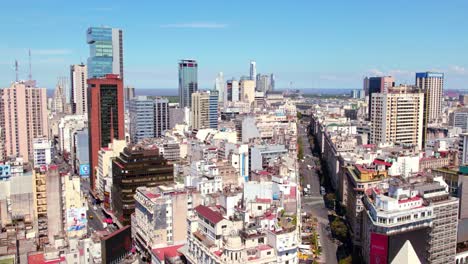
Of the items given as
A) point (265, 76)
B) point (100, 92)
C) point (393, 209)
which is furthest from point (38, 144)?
point (265, 76)

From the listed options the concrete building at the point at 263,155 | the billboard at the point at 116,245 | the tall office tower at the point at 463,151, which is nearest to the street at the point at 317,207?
the concrete building at the point at 263,155

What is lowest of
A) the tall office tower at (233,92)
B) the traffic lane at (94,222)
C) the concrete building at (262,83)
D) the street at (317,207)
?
the traffic lane at (94,222)

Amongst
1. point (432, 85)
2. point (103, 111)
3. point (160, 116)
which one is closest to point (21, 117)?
point (103, 111)

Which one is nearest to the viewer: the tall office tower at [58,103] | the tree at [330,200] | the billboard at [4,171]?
the billboard at [4,171]

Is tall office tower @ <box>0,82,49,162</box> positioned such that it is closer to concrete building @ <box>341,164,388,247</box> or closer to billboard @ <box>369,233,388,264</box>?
concrete building @ <box>341,164,388,247</box>

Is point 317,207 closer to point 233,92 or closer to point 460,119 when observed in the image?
point 460,119

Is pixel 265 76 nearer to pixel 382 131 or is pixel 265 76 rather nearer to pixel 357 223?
pixel 382 131

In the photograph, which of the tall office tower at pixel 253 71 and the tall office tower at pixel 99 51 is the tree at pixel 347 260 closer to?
the tall office tower at pixel 99 51
